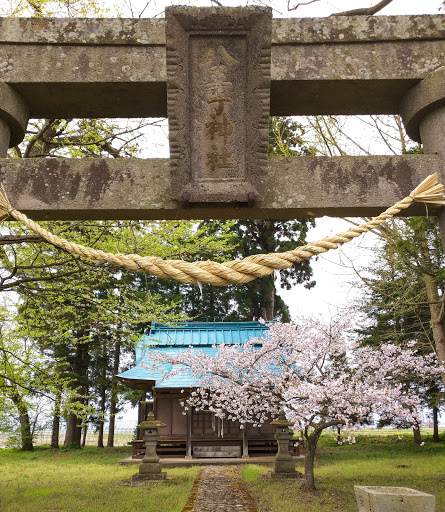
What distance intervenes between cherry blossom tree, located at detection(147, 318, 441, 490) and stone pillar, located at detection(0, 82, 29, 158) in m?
7.24

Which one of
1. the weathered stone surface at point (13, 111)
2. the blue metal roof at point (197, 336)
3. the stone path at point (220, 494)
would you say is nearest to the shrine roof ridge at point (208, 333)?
the blue metal roof at point (197, 336)

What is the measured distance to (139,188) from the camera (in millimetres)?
2467

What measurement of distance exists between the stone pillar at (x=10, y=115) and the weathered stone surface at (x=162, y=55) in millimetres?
59

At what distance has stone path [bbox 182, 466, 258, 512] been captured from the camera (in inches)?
273

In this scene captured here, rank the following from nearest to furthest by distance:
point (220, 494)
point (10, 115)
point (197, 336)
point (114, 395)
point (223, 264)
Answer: point (223, 264) < point (10, 115) < point (220, 494) < point (197, 336) < point (114, 395)

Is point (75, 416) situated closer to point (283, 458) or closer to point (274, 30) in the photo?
point (283, 458)

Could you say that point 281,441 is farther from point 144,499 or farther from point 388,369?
point 144,499

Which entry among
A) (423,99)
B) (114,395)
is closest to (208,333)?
(114,395)

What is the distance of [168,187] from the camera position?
8.10ft

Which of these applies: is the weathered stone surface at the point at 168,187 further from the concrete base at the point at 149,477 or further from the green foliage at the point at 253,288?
the green foliage at the point at 253,288

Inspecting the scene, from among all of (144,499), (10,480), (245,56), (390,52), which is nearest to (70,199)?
(245,56)

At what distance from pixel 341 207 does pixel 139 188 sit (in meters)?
1.13

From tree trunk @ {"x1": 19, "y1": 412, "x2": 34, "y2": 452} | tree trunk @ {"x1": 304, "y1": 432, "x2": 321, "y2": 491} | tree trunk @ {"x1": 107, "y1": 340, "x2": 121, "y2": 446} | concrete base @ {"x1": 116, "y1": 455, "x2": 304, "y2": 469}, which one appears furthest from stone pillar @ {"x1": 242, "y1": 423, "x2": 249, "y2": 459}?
tree trunk @ {"x1": 19, "y1": 412, "x2": 34, "y2": 452}

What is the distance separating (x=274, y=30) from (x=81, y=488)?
375 inches
